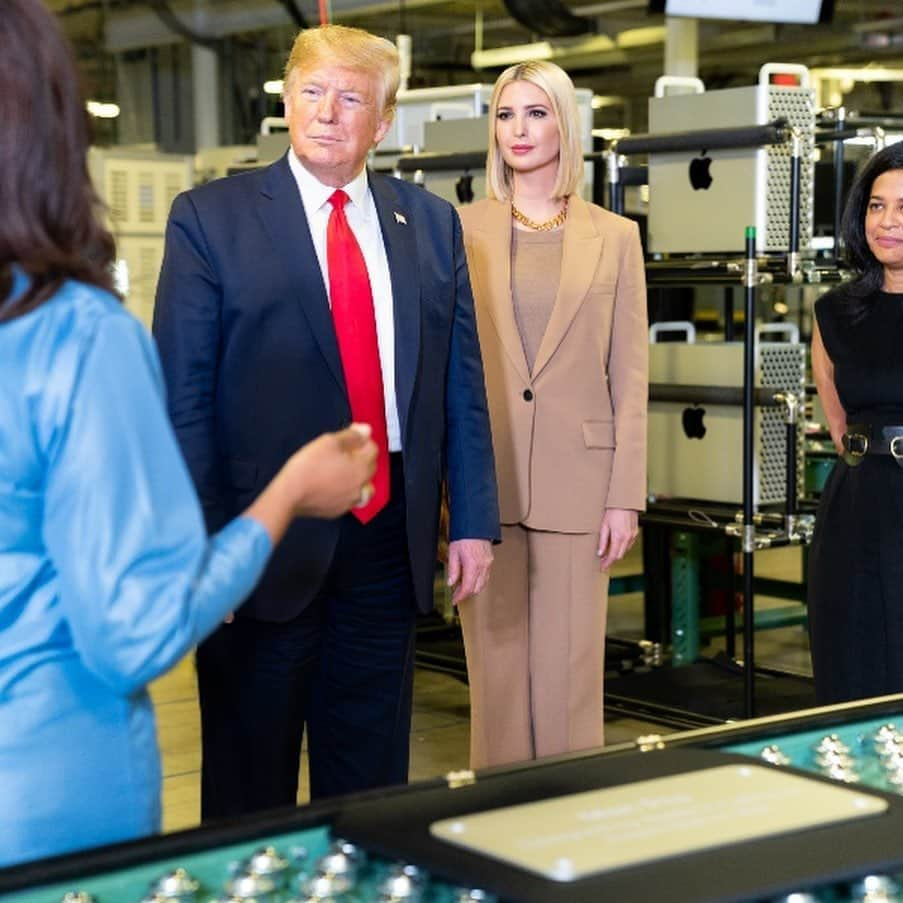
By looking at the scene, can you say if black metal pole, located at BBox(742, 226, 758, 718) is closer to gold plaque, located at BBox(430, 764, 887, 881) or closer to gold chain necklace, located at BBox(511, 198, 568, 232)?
gold chain necklace, located at BBox(511, 198, 568, 232)

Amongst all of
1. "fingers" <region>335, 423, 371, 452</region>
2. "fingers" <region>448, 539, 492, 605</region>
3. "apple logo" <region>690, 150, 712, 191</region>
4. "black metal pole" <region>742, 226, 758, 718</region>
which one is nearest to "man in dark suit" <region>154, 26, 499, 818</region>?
"fingers" <region>448, 539, 492, 605</region>

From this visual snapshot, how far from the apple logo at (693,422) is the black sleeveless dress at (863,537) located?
1.29 meters

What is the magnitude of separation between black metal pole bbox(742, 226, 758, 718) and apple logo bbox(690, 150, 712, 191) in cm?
29

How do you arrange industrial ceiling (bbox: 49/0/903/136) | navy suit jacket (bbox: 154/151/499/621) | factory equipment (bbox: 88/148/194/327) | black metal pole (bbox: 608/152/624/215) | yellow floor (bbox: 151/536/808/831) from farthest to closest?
industrial ceiling (bbox: 49/0/903/136), factory equipment (bbox: 88/148/194/327), black metal pole (bbox: 608/152/624/215), yellow floor (bbox: 151/536/808/831), navy suit jacket (bbox: 154/151/499/621)

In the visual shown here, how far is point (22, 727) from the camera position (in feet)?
5.08

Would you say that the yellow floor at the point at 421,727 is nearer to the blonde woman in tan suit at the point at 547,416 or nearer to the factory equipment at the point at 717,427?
the factory equipment at the point at 717,427

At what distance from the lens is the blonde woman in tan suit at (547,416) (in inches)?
143

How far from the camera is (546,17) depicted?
1220 cm

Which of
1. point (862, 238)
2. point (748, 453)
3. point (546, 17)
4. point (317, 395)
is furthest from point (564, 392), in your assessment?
point (546, 17)

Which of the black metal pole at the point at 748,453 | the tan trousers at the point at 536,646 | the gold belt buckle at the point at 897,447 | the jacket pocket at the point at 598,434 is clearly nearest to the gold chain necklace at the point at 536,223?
the jacket pocket at the point at 598,434

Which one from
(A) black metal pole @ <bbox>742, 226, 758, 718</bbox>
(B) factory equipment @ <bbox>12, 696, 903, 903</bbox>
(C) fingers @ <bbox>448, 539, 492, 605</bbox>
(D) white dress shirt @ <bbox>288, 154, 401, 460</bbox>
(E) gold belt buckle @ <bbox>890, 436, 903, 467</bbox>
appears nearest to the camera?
(B) factory equipment @ <bbox>12, 696, 903, 903</bbox>

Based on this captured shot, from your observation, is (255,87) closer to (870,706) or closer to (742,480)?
(742,480)

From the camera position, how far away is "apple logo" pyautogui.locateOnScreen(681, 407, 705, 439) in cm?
521

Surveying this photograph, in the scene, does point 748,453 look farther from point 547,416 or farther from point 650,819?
point 650,819
